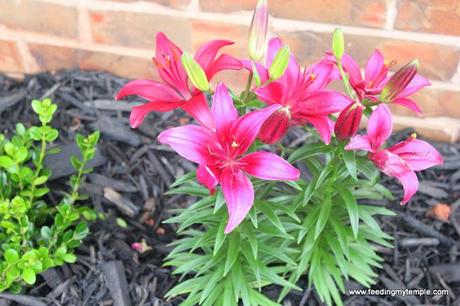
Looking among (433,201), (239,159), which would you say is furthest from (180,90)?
(433,201)

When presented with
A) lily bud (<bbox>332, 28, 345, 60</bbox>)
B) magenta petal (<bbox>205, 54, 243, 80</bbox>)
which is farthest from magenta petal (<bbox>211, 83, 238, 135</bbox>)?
lily bud (<bbox>332, 28, 345, 60</bbox>)

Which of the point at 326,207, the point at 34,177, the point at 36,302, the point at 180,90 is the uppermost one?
the point at 180,90

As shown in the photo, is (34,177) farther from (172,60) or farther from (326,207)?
(326,207)

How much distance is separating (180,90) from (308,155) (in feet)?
0.94

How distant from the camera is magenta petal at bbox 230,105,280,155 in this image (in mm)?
934

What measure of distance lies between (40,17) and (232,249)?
1.12 m

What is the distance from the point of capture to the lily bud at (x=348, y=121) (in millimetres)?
966

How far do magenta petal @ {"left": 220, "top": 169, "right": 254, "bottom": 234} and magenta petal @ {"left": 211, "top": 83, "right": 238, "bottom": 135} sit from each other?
3.2 inches

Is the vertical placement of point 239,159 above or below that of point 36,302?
above

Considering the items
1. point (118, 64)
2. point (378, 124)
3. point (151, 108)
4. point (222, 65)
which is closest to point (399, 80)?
point (378, 124)

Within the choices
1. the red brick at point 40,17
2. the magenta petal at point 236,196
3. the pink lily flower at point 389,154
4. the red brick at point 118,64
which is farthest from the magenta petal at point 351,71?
the red brick at point 40,17

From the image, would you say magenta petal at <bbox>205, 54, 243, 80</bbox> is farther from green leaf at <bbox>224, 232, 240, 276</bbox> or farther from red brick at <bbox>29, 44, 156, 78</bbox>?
red brick at <bbox>29, 44, 156, 78</bbox>

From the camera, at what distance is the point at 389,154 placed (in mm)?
1005

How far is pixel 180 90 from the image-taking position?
40.9 inches
